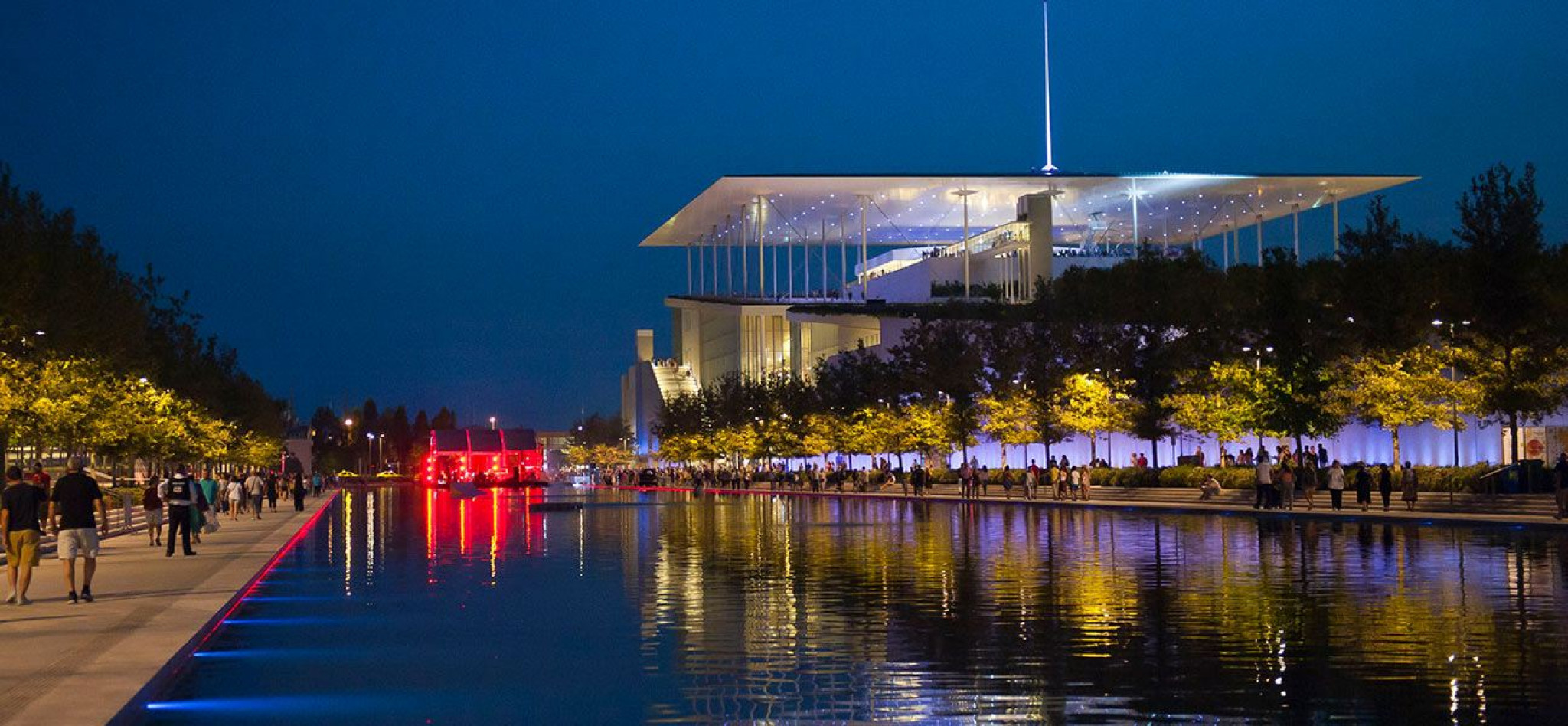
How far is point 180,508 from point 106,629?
15.5 m

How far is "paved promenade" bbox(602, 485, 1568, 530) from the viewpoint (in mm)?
39125

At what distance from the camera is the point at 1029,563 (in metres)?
26.1

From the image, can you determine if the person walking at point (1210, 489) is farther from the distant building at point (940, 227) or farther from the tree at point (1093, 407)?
the distant building at point (940, 227)

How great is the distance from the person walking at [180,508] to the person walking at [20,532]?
35.7 ft

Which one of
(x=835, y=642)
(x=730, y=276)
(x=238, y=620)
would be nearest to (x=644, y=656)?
(x=835, y=642)

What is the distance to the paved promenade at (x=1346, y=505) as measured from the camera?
128 feet

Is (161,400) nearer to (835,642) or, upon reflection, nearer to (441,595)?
(441,595)

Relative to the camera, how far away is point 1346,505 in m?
47.3

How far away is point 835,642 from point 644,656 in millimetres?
1796

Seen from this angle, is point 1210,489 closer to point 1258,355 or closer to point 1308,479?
point 1308,479

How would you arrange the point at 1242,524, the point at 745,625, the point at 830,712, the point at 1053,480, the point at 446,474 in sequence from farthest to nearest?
the point at 446,474 → the point at 1053,480 → the point at 1242,524 → the point at 745,625 → the point at 830,712

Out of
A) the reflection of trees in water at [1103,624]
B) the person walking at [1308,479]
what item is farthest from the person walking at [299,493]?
the person walking at [1308,479]

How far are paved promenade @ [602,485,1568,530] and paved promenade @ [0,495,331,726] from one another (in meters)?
24.9

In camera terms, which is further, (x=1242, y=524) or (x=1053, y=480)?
(x=1053, y=480)
